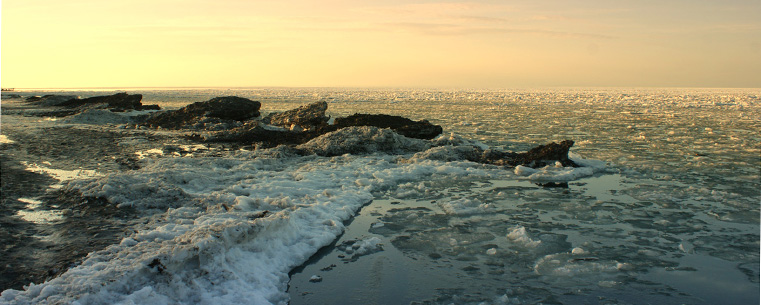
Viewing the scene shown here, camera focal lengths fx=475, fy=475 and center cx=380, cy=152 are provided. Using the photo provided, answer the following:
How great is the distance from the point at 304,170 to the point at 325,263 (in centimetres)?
422

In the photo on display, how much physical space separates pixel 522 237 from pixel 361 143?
6.35 meters

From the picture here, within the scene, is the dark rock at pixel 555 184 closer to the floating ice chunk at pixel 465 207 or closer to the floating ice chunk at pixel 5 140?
the floating ice chunk at pixel 465 207

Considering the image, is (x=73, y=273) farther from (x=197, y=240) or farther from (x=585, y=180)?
(x=585, y=180)

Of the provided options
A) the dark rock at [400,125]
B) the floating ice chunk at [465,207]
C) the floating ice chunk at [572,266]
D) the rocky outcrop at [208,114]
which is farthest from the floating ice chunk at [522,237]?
the rocky outcrop at [208,114]

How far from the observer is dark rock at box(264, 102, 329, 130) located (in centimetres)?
1502

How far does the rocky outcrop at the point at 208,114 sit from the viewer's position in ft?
54.2

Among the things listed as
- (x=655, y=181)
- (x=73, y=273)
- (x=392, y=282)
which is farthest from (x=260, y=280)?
(x=655, y=181)

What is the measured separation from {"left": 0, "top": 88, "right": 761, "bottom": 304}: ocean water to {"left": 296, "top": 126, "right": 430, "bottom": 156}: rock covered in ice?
5.73 ft

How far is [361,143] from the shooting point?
10633mm

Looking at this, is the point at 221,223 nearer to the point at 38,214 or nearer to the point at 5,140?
the point at 38,214

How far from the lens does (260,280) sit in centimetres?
362

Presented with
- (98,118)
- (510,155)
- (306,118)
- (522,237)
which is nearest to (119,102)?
(98,118)

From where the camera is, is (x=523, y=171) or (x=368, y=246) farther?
(x=523, y=171)

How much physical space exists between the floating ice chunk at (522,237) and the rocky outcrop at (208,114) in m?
13.7
